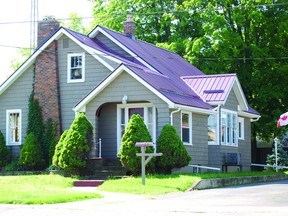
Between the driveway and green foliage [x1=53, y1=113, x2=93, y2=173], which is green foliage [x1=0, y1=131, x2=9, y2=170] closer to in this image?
green foliage [x1=53, y1=113, x2=93, y2=173]

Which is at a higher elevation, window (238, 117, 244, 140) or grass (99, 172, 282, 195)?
window (238, 117, 244, 140)

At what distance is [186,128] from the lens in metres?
30.5

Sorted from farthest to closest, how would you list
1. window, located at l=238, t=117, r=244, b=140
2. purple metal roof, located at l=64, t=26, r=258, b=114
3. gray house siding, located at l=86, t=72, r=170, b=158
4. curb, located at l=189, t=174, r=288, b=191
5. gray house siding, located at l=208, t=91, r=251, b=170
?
window, located at l=238, t=117, r=244, b=140 → gray house siding, located at l=208, t=91, r=251, b=170 → purple metal roof, located at l=64, t=26, r=258, b=114 → gray house siding, located at l=86, t=72, r=170, b=158 → curb, located at l=189, t=174, r=288, b=191

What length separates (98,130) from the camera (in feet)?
103

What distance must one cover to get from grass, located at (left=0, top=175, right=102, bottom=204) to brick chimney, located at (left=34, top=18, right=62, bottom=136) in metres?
5.06

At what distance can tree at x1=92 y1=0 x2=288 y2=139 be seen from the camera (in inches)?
1677

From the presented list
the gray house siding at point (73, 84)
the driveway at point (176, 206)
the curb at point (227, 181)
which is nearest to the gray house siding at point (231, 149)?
the curb at point (227, 181)

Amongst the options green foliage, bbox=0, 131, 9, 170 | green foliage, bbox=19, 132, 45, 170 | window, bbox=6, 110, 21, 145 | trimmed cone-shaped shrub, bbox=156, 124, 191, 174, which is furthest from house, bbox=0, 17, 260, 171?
green foliage, bbox=19, 132, 45, 170

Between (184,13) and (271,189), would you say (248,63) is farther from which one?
(271,189)

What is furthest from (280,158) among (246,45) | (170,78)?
(170,78)

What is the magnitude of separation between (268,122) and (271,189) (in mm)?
20367

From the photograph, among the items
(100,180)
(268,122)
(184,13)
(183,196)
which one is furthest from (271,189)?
(184,13)

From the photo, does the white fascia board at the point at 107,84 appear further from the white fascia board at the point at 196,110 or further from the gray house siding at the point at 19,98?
the gray house siding at the point at 19,98

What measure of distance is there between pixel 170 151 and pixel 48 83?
28.4 feet
